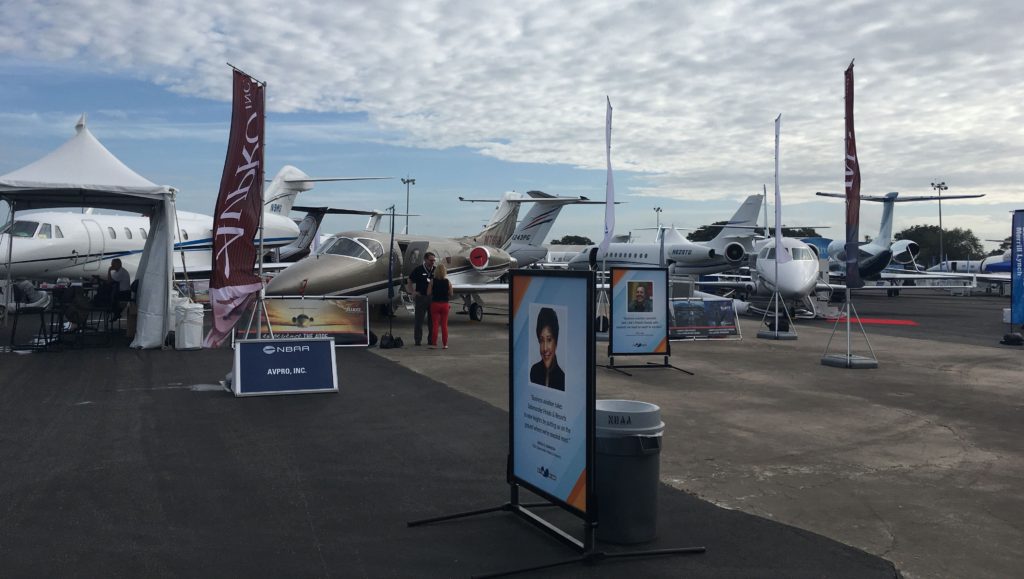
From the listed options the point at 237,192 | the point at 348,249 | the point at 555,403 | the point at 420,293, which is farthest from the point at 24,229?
the point at 555,403

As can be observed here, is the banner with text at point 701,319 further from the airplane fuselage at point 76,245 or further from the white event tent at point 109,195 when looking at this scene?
the airplane fuselage at point 76,245

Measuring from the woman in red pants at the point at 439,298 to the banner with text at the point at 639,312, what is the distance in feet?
11.9

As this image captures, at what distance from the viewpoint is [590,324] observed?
4020 mm

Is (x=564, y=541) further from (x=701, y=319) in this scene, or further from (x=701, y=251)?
(x=701, y=251)

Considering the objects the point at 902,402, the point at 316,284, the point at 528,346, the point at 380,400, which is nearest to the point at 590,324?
the point at 528,346

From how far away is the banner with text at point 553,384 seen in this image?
4.14 meters

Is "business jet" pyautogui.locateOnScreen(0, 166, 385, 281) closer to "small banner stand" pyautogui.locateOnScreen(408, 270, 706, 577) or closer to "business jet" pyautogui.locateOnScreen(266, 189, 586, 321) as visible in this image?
"business jet" pyautogui.locateOnScreen(266, 189, 586, 321)

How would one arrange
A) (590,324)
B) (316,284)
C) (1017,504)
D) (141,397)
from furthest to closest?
(316,284) → (141,397) → (1017,504) → (590,324)

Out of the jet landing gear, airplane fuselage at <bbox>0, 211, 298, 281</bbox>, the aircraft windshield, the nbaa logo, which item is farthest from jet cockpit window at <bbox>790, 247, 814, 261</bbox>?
airplane fuselage at <bbox>0, 211, 298, 281</bbox>

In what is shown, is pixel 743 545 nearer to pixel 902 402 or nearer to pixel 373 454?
pixel 373 454

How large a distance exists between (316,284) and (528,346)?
12.4 metres

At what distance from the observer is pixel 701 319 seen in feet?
53.5

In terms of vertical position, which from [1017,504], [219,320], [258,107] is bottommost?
[1017,504]

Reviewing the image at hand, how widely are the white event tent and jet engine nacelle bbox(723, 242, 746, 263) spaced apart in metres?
24.0
